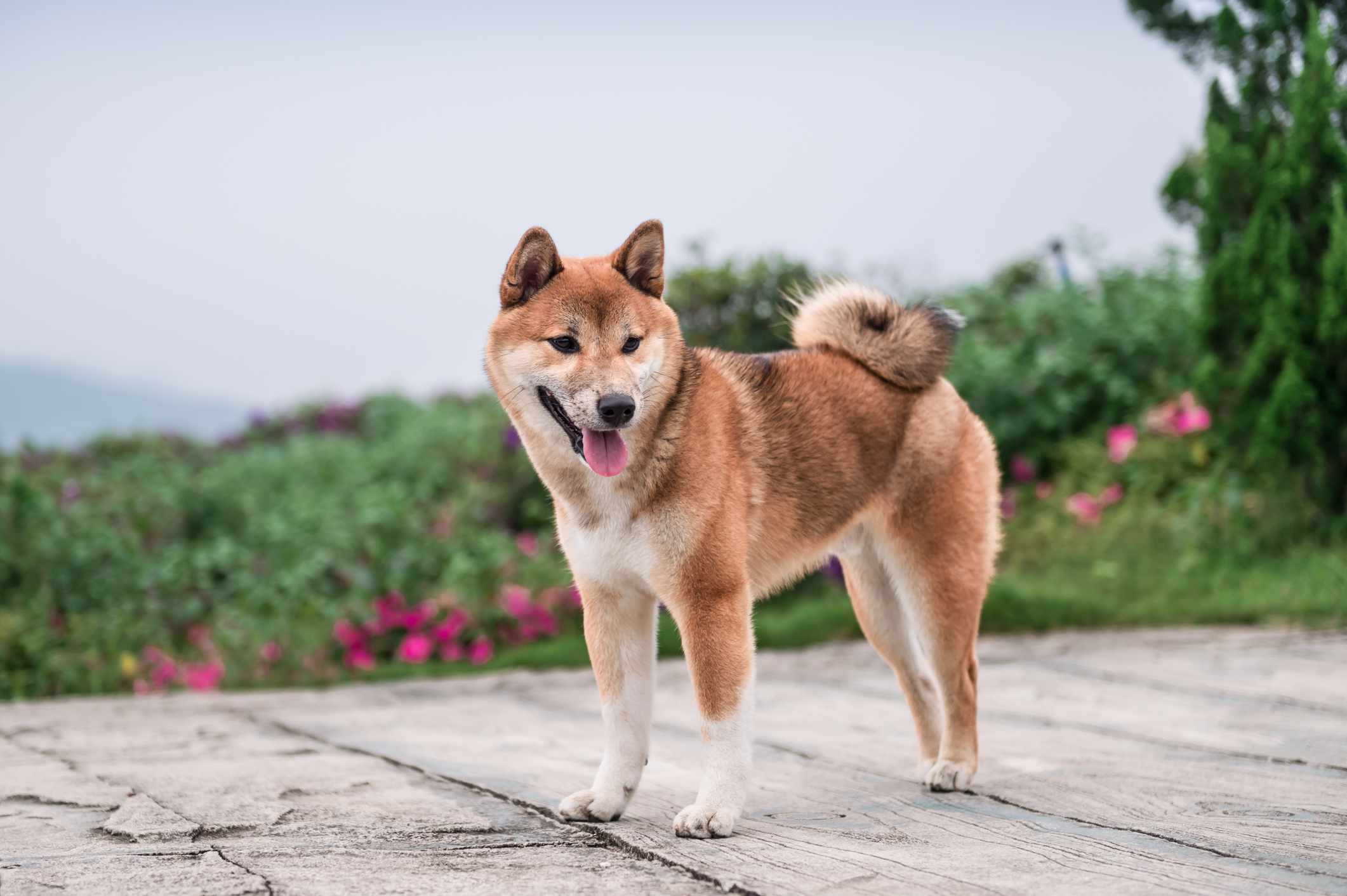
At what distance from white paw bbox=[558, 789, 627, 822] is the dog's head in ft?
3.40

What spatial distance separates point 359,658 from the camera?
7844mm

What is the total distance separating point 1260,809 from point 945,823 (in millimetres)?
968

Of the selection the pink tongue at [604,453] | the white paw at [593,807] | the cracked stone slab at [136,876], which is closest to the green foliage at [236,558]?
the white paw at [593,807]

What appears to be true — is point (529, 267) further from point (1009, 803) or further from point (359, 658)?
point (359, 658)

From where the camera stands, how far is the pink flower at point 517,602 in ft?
26.2

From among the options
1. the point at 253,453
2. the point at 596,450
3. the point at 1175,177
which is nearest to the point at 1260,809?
the point at 596,450

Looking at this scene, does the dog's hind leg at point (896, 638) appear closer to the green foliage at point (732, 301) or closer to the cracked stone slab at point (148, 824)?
the cracked stone slab at point (148, 824)

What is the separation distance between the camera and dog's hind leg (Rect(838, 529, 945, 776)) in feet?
15.6

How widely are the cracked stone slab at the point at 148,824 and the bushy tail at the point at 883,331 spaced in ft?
8.86

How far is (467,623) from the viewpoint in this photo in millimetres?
7953

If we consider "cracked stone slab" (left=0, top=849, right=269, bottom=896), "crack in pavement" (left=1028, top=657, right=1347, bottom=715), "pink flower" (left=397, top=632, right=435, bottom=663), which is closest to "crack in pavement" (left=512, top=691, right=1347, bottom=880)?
"pink flower" (left=397, top=632, right=435, bottom=663)

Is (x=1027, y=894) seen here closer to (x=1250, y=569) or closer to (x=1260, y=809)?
(x=1260, y=809)

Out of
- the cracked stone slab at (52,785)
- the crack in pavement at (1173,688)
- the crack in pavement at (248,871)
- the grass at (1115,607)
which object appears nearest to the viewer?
the crack in pavement at (248,871)

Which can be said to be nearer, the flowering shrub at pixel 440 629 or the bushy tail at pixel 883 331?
the bushy tail at pixel 883 331
